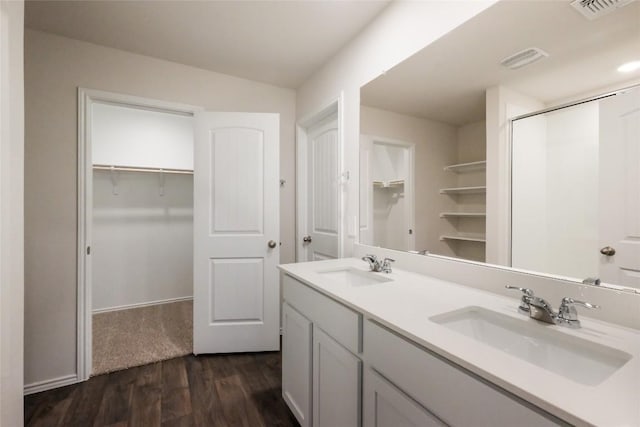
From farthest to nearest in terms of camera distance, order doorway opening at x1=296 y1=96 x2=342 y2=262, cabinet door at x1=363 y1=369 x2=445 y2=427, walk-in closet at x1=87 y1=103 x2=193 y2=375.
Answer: walk-in closet at x1=87 y1=103 x2=193 y2=375 < doorway opening at x1=296 y1=96 x2=342 y2=262 < cabinet door at x1=363 y1=369 x2=445 y2=427

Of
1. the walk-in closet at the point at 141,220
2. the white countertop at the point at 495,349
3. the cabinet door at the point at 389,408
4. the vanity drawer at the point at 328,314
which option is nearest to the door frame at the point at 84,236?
the walk-in closet at the point at 141,220

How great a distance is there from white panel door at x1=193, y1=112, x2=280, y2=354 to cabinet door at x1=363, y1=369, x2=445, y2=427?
1.55 metres

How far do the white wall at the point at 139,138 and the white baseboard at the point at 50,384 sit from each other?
2244mm

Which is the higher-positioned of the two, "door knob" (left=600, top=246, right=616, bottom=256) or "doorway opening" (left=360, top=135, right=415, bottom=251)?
"doorway opening" (left=360, top=135, right=415, bottom=251)

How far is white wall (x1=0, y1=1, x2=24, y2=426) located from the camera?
1119mm

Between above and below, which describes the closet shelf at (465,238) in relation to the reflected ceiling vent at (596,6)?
below

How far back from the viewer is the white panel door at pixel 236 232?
2.32 meters

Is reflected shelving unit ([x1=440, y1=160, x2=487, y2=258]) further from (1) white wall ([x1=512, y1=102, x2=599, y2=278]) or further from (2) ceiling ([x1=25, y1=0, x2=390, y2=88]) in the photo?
(2) ceiling ([x1=25, y1=0, x2=390, y2=88])

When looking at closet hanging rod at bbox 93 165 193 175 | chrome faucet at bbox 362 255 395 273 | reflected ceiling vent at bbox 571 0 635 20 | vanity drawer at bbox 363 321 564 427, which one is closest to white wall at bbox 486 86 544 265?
reflected ceiling vent at bbox 571 0 635 20

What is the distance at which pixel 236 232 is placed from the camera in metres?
2.39

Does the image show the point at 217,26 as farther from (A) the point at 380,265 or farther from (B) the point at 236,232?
(A) the point at 380,265

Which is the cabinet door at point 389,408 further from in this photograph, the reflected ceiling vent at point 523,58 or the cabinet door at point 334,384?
the reflected ceiling vent at point 523,58

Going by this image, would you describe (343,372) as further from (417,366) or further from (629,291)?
(629,291)

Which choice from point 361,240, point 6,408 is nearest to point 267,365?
point 361,240
